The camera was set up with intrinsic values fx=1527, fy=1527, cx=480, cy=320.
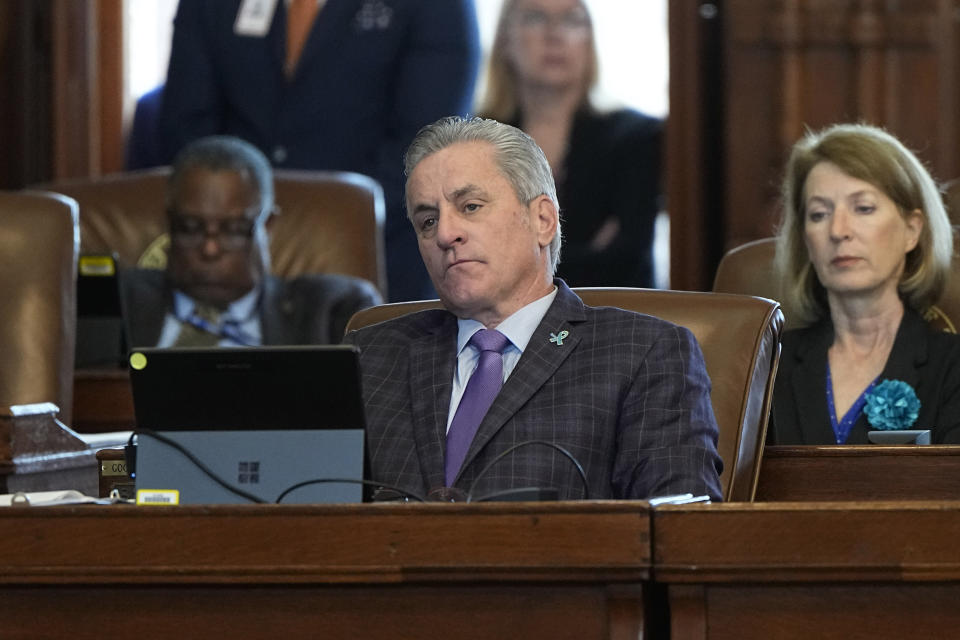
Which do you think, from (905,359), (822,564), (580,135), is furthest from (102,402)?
(580,135)

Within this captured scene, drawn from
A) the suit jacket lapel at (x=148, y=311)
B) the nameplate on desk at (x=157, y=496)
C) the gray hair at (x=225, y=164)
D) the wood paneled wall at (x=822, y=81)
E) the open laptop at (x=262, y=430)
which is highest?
the wood paneled wall at (x=822, y=81)

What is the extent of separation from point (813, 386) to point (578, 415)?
106cm

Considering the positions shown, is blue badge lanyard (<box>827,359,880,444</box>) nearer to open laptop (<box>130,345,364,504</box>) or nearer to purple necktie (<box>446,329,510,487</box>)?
purple necktie (<box>446,329,510,487</box>)

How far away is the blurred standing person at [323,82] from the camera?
490 centimetres

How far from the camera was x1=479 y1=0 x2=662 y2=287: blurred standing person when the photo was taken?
477 cm

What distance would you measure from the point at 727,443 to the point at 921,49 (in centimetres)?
259

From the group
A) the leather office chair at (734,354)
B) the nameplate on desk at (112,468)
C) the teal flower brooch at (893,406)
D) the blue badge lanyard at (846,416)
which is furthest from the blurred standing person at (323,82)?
the nameplate on desk at (112,468)

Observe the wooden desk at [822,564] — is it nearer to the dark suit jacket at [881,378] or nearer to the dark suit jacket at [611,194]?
the dark suit jacket at [881,378]

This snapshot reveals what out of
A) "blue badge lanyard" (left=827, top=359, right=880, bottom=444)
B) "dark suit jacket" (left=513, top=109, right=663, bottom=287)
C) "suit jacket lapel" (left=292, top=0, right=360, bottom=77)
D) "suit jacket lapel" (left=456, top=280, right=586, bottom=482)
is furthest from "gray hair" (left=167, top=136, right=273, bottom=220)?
"suit jacket lapel" (left=456, top=280, right=586, bottom=482)

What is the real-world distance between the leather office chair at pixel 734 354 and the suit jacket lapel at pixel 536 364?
0.67 ft

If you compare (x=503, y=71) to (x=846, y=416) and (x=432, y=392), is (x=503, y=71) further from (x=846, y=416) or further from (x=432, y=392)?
(x=432, y=392)

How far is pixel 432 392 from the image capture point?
212cm

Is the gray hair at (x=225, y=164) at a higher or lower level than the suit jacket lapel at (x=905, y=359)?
higher

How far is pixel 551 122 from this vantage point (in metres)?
4.82
